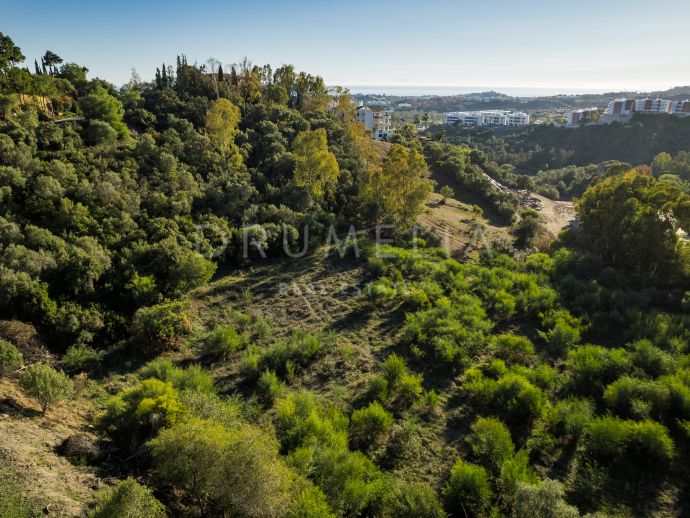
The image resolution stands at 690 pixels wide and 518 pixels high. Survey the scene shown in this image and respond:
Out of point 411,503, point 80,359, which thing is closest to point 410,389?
point 411,503

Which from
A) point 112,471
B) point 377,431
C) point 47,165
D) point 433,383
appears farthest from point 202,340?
point 47,165

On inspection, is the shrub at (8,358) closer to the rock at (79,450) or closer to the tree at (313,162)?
the rock at (79,450)

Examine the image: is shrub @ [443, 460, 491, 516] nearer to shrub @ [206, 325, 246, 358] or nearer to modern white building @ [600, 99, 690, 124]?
shrub @ [206, 325, 246, 358]

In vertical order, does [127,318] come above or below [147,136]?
below

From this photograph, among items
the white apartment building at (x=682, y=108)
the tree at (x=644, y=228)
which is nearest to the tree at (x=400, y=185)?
the tree at (x=644, y=228)

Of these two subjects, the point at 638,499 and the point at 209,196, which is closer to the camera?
the point at 638,499

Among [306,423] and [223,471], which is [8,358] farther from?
[306,423]

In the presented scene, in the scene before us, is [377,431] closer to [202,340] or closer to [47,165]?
[202,340]
